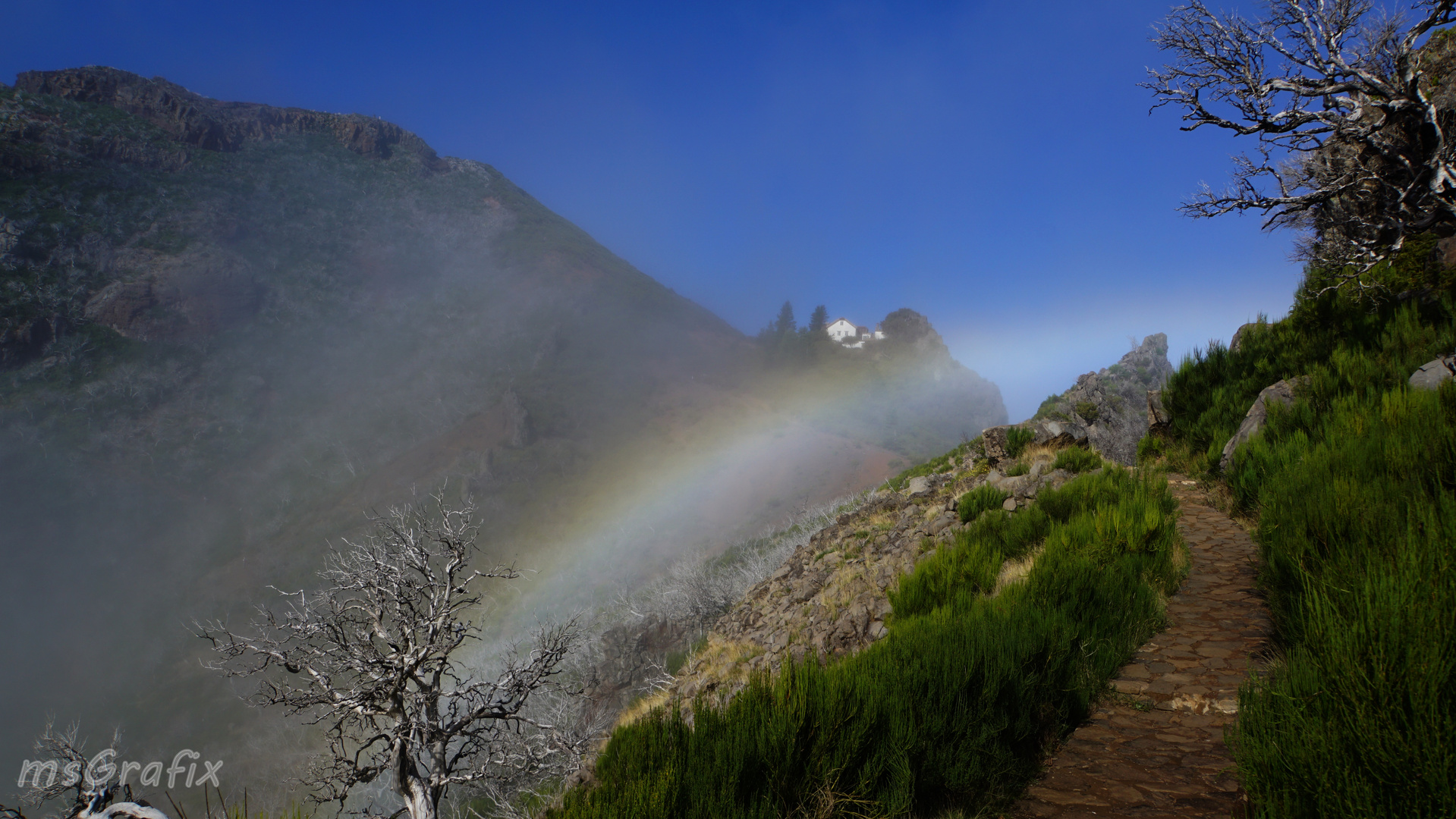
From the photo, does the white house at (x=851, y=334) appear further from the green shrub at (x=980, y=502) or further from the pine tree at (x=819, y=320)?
the green shrub at (x=980, y=502)

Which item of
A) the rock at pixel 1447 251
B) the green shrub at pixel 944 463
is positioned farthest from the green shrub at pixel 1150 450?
the rock at pixel 1447 251

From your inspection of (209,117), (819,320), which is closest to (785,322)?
(819,320)

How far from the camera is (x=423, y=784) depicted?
5.26 metres

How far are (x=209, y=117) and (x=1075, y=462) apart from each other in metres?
134

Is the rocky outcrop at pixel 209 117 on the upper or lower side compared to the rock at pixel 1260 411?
upper

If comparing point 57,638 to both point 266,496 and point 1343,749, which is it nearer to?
point 266,496

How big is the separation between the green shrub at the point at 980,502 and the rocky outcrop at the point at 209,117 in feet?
410

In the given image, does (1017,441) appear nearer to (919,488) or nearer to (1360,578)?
(919,488)

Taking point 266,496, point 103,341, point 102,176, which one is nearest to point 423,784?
point 266,496

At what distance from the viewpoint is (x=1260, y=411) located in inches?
302

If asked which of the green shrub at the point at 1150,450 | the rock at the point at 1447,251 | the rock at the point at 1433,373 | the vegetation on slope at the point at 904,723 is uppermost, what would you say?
the rock at the point at 1447,251

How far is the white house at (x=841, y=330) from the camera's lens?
276ft

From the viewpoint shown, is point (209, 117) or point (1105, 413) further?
point (209, 117)

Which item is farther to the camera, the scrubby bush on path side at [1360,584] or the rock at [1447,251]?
the rock at [1447,251]
